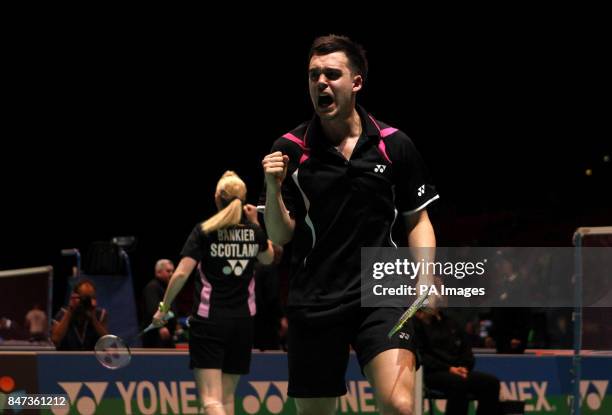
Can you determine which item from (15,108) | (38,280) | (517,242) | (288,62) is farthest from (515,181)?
(38,280)

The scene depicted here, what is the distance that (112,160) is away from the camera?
1889 cm

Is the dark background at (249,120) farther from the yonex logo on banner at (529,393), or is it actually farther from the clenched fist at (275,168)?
the clenched fist at (275,168)

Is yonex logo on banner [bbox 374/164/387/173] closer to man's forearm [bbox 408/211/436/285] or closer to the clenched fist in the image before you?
man's forearm [bbox 408/211/436/285]

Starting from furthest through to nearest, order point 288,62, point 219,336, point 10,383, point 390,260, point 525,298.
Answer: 1. point 288,62
2. point 525,298
3. point 10,383
4. point 219,336
5. point 390,260

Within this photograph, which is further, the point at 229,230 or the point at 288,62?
the point at 288,62

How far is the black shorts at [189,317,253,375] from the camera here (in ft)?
24.5

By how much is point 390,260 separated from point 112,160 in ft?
49.7

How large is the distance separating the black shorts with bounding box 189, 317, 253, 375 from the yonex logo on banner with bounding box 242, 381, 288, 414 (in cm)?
195

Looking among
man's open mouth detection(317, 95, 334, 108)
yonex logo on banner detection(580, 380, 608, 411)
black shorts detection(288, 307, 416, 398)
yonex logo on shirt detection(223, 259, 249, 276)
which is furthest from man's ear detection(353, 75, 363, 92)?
yonex logo on banner detection(580, 380, 608, 411)

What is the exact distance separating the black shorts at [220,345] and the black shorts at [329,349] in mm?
3133

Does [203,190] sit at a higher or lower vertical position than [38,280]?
higher

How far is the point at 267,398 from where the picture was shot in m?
9.54

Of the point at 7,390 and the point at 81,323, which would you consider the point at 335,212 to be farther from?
the point at 81,323

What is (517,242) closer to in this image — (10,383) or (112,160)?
(112,160)
